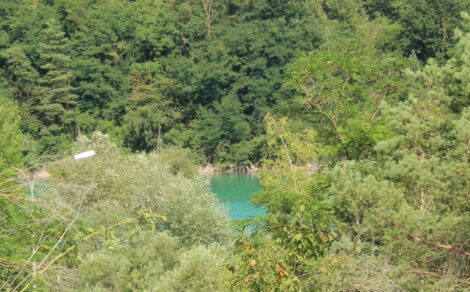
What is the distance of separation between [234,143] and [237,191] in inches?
396

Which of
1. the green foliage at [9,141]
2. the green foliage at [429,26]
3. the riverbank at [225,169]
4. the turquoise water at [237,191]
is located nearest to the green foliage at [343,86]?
the green foliage at [9,141]

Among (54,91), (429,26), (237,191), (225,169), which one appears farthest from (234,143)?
(429,26)

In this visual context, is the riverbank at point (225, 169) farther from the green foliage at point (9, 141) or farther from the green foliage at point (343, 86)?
the green foliage at point (343, 86)

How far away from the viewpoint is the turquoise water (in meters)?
28.9

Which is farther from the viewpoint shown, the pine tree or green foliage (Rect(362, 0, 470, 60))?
the pine tree

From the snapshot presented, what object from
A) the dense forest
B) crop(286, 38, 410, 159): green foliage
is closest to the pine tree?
the dense forest

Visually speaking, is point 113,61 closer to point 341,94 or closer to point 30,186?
point 341,94

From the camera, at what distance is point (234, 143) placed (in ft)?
152

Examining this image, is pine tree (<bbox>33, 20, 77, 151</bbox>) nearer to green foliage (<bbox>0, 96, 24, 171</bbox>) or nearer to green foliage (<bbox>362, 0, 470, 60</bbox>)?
green foliage (<bbox>0, 96, 24, 171</bbox>)

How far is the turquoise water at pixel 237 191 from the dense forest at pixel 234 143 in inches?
72.5

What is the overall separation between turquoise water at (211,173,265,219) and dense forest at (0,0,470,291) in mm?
1841

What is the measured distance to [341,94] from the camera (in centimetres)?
1877

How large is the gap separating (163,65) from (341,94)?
106 feet

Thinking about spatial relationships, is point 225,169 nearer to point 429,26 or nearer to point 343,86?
point 429,26
